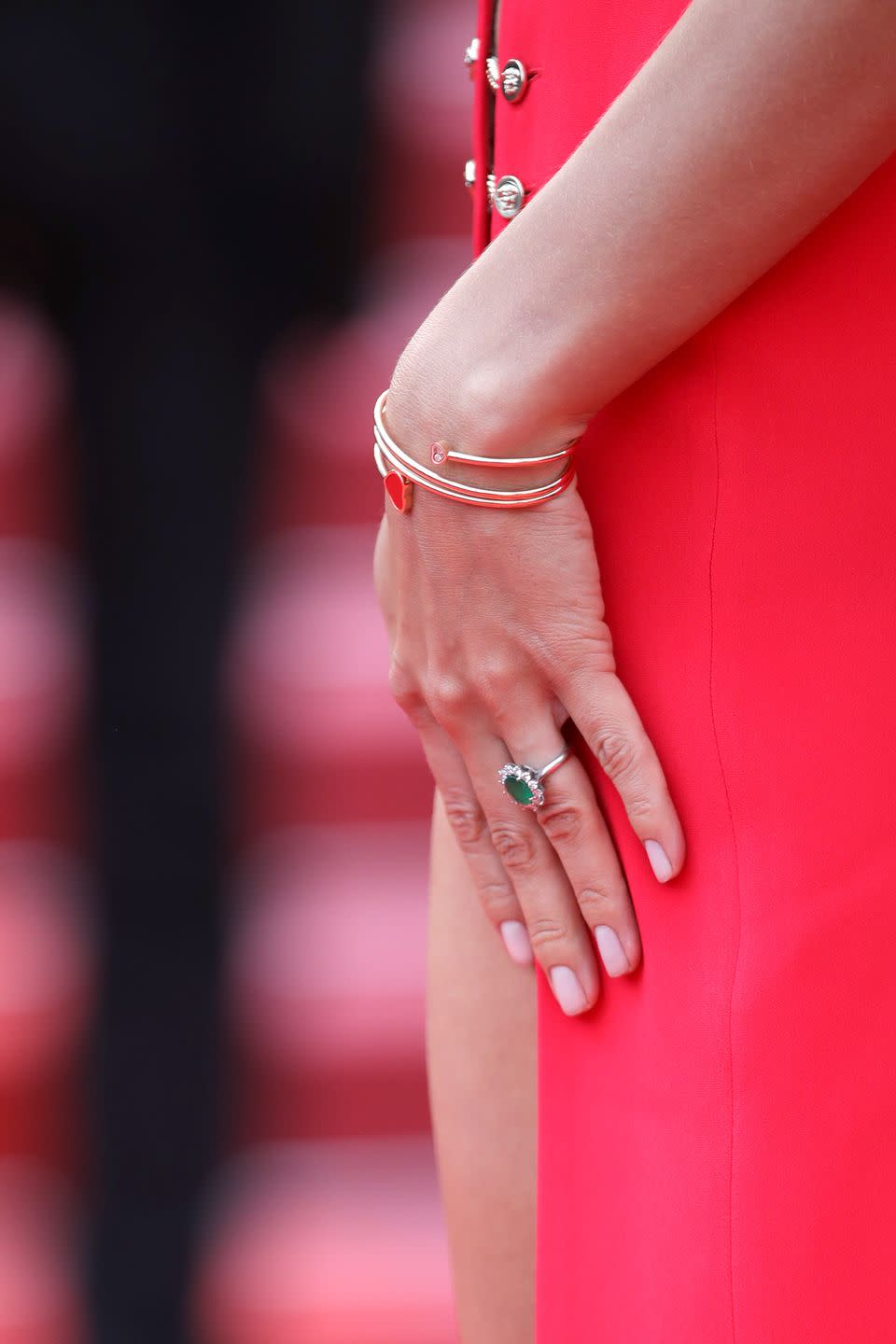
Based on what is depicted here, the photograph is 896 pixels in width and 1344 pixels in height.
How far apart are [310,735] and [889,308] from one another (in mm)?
1419

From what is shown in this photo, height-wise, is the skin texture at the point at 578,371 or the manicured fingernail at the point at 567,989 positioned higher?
the skin texture at the point at 578,371

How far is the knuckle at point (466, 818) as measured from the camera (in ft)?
2.79

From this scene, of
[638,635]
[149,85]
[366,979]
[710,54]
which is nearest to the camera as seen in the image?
[710,54]

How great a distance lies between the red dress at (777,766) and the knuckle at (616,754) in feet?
0.07

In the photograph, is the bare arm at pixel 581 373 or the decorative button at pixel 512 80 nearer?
the bare arm at pixel 581 373

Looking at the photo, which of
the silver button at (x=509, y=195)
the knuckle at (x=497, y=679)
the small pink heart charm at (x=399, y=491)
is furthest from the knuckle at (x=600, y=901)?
the silver button at (x=509, y=195)

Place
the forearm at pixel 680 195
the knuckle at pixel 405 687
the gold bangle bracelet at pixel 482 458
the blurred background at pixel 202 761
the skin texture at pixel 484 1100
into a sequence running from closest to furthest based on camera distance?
the forearm at pixel 680 195 < the gold bangle bracelet at pixel 482 458 < the knuckle at pixel 405 687 < the skin texture at pixel 484 1100 < the blurred background at pixel 202 761

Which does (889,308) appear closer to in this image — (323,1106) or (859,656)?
(859,656)

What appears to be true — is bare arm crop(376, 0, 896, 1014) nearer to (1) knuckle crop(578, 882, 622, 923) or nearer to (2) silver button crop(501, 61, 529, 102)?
(1) knuckle crop(578, 882, 622, 923)

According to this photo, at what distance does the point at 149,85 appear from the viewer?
6.09 ft

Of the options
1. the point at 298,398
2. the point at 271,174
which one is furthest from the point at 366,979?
the point at 271,174

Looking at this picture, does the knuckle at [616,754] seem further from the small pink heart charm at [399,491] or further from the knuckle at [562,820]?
the small pink heart charm at [399,491]

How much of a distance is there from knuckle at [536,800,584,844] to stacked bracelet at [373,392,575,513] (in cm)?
16

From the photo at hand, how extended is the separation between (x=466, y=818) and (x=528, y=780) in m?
0.09
